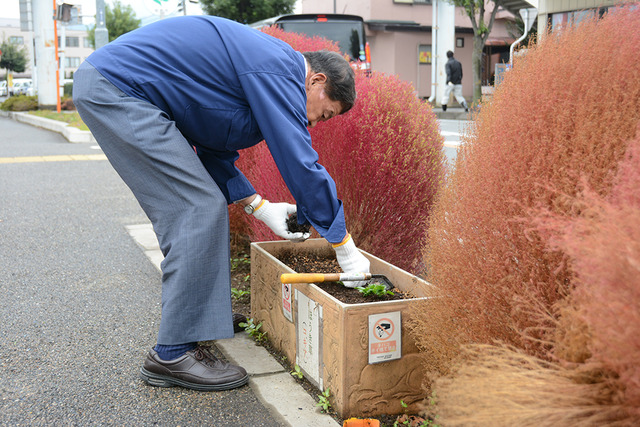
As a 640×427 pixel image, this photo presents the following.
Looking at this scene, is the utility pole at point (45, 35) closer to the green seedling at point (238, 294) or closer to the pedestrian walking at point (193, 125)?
the green seedling at point (238, 294)

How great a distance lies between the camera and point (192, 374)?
2234mm

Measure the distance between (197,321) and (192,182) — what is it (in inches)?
19.4

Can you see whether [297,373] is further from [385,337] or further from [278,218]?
[278,218]

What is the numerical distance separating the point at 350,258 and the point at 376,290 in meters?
0.14

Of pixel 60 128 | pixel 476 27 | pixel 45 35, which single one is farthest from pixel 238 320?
pixel 45 35

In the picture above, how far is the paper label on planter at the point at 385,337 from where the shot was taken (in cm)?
190

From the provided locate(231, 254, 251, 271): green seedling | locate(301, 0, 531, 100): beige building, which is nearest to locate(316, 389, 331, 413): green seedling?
locate(231, 254, 251, 271): green seedling

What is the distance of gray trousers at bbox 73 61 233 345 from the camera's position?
2.15 metres

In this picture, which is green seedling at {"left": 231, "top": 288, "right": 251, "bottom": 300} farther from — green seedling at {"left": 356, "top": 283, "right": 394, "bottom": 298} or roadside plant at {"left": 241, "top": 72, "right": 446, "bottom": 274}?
green seedling at {"left": 356, "top": 283, "right": 394, "bottom": 298}

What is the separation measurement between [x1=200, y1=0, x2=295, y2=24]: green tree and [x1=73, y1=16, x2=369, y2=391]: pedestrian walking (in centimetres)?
2327

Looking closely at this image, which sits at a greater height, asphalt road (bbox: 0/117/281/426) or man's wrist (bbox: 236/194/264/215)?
man's wrist (bbox: 236/194/264/215)

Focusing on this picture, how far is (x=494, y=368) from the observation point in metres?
1.16

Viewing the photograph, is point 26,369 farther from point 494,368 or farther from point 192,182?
point 494,368

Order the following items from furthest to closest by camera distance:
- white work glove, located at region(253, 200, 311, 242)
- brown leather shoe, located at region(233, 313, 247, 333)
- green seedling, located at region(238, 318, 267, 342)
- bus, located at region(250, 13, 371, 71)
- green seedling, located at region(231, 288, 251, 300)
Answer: bus, located at region(250, 13, 371, 71), green seedling, located at region(231, 288, 251, 300), brown leather shoe, located at region(233, 313, 247, 333), green seedling, located at region(238, 318, 267, 342), white work glove, located at region(253, 200, 311, 242)
